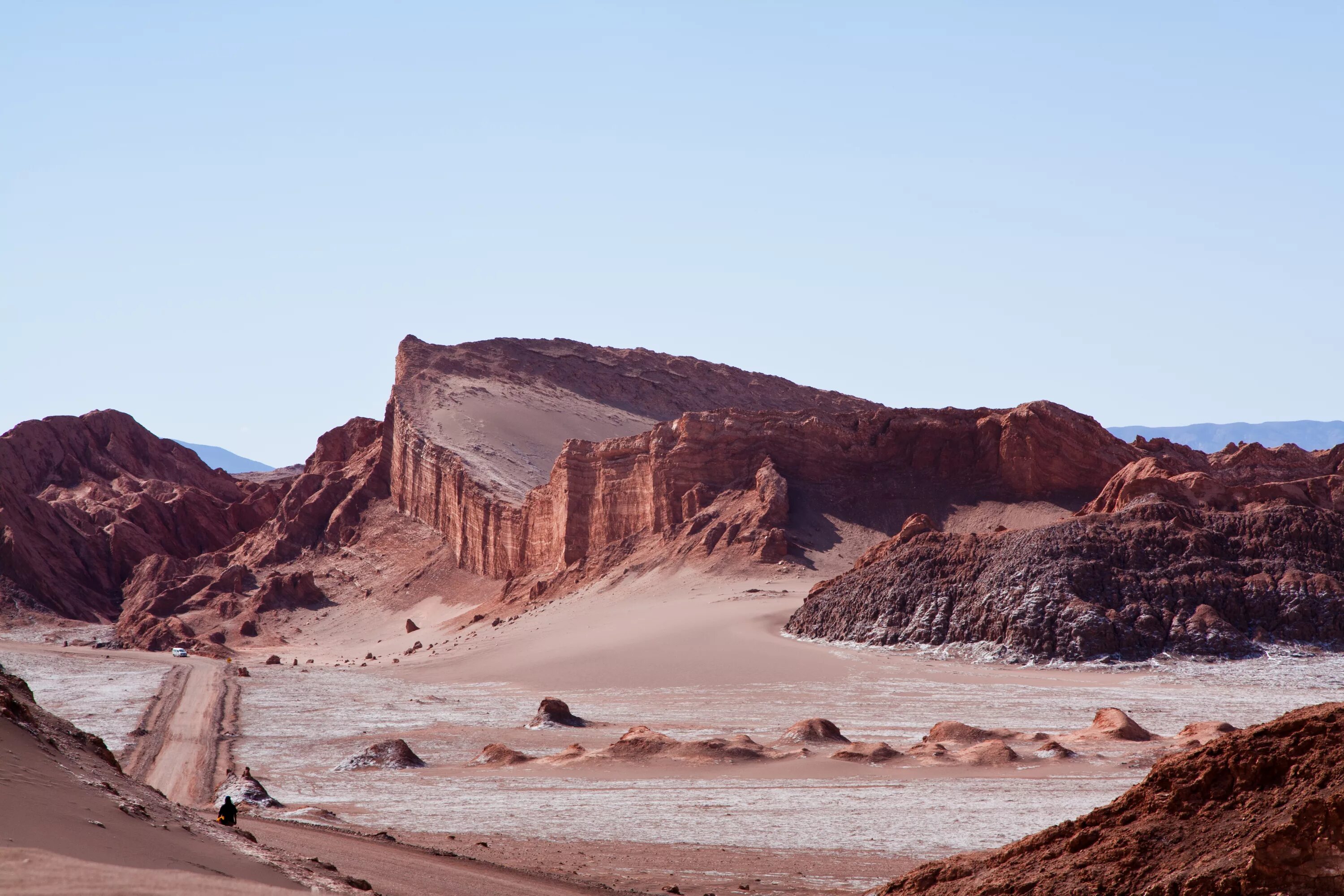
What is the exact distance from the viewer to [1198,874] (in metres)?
7.54

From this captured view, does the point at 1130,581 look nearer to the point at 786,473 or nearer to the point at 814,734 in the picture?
the point at 814,734

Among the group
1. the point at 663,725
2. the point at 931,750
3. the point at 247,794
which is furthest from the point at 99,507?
the point at 931,750

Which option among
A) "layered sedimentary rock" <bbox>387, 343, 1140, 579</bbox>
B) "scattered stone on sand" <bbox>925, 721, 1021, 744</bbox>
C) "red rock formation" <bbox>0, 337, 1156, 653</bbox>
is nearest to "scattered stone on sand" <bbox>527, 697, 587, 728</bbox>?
"scattered stone on sand" <bbox>925, 721, 1021, 744</bbox>

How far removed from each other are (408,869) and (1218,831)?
780 centimetres

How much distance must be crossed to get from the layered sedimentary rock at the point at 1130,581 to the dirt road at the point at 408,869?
21.5 metres

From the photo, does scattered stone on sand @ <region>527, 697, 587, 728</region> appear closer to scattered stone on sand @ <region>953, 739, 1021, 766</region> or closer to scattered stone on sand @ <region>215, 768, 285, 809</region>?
scattered stone on sand @ <region>215, 768, 285, 809</region>

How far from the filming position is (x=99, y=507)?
72000 mm

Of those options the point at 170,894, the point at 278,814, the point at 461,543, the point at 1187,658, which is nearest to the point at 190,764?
the point at 278,814

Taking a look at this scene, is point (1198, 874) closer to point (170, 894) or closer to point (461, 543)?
point (170, 894)

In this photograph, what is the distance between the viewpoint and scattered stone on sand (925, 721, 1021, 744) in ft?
69.5

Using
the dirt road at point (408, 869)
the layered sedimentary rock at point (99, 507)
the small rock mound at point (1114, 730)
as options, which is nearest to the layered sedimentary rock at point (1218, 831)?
the dirt road at point (408, 869)

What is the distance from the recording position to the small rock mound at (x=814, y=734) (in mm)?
21656

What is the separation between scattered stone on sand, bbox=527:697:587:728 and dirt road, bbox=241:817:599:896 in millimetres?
11675

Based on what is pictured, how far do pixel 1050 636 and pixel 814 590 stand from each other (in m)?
8.64
